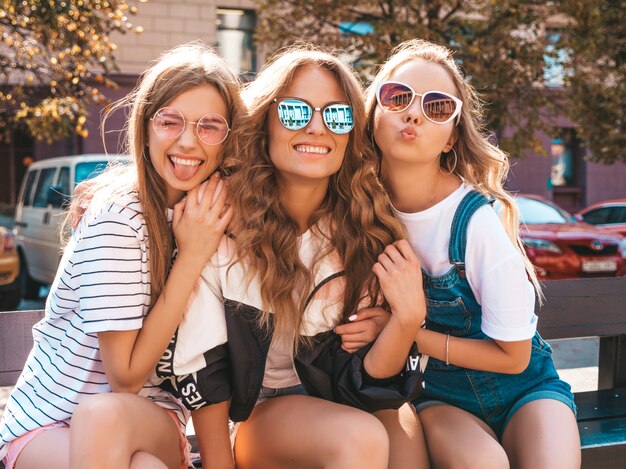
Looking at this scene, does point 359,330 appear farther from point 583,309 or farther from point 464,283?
point 583,309

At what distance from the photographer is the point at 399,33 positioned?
28.4 ft

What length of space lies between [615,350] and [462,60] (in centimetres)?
612

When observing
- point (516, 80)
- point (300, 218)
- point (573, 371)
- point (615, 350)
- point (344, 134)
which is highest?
point (516, 80)

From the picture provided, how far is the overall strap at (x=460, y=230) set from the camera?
2.54 metres

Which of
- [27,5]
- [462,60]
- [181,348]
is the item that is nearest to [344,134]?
[181,348]

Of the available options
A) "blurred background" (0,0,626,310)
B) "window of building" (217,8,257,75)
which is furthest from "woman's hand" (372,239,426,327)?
"window of building" (217,8,257,75)

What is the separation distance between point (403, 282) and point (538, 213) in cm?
768

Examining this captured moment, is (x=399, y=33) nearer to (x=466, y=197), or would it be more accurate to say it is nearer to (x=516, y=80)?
(x=516, y=80)

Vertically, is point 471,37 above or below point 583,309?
above

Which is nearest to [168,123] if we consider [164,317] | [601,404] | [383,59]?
[164,317]

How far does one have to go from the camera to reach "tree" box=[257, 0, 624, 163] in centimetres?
909

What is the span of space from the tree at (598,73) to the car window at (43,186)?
6.75 m

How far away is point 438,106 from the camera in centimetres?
260

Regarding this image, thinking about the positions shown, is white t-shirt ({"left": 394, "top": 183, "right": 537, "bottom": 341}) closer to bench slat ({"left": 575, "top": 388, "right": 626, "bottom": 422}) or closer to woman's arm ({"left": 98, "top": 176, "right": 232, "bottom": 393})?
woman's arm ({"left": 98, "top": 176, "right": 232, "bottom": 393})
